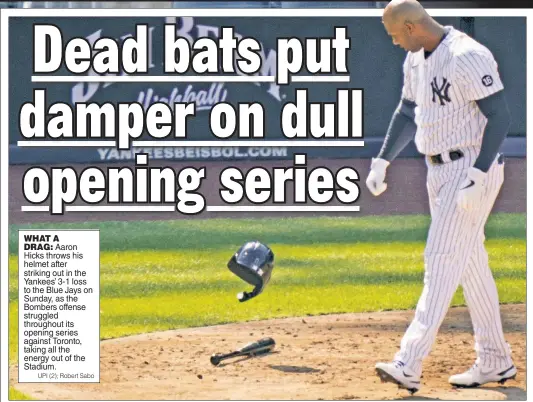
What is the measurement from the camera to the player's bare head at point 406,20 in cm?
600

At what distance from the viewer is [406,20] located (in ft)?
19.7

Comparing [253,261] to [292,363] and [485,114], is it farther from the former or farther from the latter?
[485,114]

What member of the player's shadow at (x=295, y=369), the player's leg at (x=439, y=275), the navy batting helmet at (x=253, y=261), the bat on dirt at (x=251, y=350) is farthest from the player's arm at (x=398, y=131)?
the bat on dirt at (x=251, y=350)

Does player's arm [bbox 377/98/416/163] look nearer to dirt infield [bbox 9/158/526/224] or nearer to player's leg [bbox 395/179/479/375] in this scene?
dirt infield [bbox 9/158/526/224]

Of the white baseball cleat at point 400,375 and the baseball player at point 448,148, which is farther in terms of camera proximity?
the white baseball cleat at point 400,375

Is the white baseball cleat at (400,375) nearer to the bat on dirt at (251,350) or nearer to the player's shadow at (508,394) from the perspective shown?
the player's shadow at (508,394)

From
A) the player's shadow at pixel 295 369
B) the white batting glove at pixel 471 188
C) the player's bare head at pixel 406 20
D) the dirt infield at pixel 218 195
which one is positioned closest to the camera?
the white batting glove at pixel 471 188

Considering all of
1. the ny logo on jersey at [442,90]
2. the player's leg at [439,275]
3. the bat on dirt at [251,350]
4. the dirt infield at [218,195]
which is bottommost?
the bat on dirt at [251,350]

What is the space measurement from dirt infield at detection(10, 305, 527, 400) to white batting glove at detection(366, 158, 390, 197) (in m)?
0.98

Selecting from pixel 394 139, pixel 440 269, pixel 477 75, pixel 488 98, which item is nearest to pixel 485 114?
pixel 488 98

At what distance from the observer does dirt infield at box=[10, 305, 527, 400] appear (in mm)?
6340

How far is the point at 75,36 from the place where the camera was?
6.58 metres

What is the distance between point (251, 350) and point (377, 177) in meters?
1.26

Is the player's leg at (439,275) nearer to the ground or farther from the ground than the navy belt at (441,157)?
nearer to the ground
